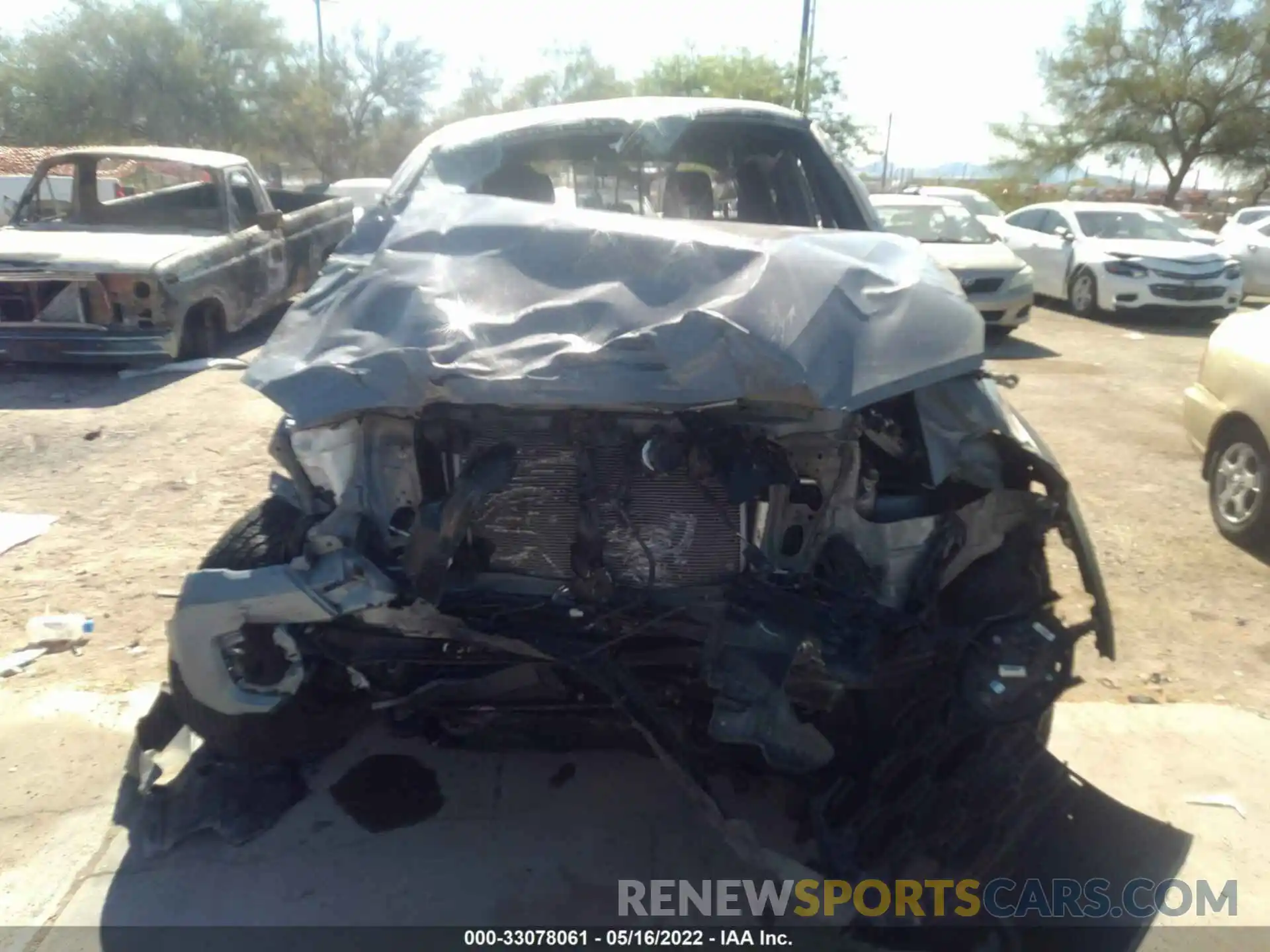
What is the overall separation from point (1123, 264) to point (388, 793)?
1168cm

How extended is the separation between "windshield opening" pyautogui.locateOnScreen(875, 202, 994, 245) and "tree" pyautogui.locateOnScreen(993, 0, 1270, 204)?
18.0m

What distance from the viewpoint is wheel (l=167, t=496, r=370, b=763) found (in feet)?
8.89

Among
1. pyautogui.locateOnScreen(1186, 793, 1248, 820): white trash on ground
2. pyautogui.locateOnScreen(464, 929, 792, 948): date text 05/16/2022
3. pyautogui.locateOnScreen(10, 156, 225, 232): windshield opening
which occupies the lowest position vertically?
pyautogui.locateOnScreen(464, 929, 792, 948): date text 05/16/2022

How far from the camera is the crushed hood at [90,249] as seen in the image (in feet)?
25.1

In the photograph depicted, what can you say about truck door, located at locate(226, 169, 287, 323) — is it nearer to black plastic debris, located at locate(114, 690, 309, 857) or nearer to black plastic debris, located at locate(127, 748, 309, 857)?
black plastic debris, located at locate(114, 690, 309, 857)

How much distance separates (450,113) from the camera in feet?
118

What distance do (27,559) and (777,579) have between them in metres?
3.88

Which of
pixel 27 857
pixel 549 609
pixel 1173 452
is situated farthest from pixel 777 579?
pixel 1173 452

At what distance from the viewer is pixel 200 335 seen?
341 inches

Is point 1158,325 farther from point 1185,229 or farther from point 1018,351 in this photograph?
point 1018,351

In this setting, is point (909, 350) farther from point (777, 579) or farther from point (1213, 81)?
point (1213, 81)

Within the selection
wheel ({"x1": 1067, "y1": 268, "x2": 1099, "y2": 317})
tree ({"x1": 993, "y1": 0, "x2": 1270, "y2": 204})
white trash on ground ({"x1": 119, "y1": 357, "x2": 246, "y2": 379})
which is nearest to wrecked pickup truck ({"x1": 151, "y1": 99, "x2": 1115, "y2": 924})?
white trash on ground ({"x1": 119, "y1": 357, "x2": 246, "y2": 379})

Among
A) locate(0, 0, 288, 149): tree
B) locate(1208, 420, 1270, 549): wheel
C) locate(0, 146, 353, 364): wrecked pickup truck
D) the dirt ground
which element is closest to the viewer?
the dirt ground

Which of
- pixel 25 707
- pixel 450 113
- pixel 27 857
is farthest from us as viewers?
pixel 450 113
